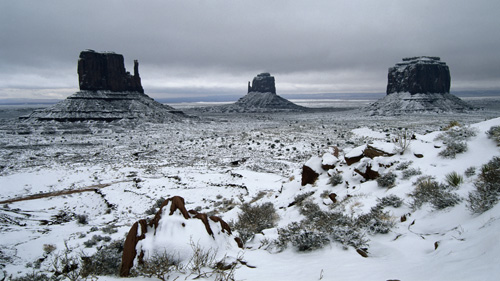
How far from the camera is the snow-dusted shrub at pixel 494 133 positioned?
6.93 meters

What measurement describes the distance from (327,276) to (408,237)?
201 cm

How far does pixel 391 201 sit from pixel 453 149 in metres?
3.11

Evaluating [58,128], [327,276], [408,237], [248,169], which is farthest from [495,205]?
[58,128]

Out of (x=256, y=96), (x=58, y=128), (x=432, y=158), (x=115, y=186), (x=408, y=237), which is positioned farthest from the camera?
(x=256, y=96)

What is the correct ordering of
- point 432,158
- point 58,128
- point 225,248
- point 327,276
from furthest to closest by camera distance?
point 58,128 < point 432,158 < point 225,248 < point 327,276

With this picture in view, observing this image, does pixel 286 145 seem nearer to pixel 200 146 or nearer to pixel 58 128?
pixel 200 146

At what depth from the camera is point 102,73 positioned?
237 ft

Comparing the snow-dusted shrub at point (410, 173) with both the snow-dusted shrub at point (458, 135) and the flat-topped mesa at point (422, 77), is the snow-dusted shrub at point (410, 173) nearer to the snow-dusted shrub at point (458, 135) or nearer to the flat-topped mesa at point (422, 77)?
the snow-dusted shrub at point (458, 135)

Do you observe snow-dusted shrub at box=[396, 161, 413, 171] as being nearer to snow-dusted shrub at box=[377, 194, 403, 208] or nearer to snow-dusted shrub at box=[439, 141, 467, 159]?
snow-dusted shrub at box=[439, 141, 467, 159]

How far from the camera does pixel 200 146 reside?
31188 millimetres

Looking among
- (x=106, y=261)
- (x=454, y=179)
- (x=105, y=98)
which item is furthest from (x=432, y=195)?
(x=105, y=98)

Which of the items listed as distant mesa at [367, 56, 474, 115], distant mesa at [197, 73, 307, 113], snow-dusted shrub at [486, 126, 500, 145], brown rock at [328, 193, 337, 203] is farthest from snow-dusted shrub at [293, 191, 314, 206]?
distant mesa at [197, 73, 307, 113]

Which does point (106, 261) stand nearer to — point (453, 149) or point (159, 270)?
point (159, 270)

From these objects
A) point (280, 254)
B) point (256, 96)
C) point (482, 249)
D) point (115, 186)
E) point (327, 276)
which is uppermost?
point (256, 96)
